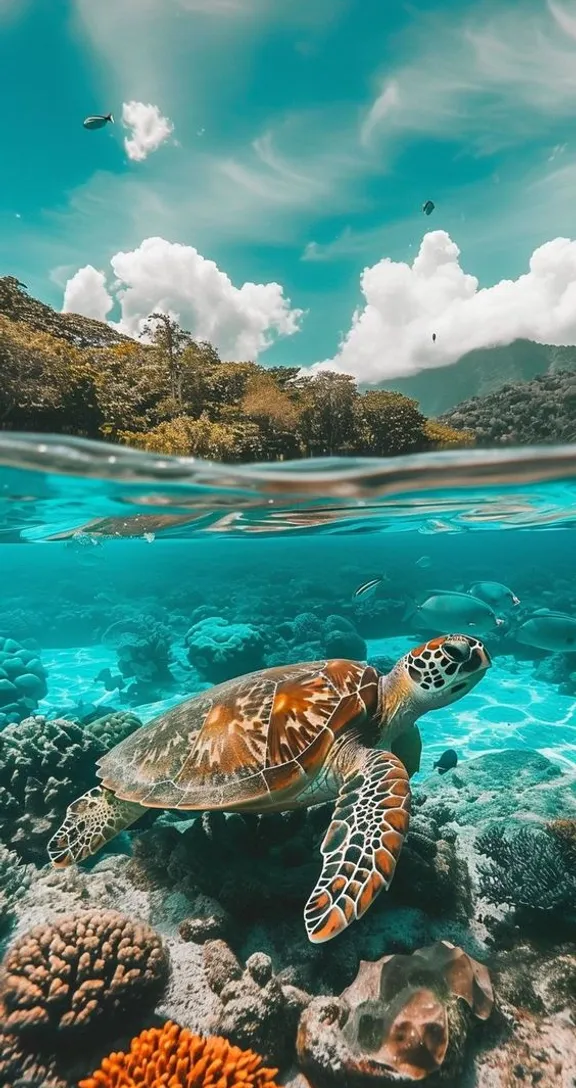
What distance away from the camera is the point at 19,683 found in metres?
9.64

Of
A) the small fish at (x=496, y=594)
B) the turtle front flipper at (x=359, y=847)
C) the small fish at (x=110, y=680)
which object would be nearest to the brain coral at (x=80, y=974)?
the turtle front flipper at (x=359, y=847)

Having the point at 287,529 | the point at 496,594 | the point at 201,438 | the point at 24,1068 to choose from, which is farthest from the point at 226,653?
the point at 24,1068

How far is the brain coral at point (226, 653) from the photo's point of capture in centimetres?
1005

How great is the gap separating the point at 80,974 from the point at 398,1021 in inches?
74.7

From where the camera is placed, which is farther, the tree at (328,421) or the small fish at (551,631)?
the tree at (328,421)

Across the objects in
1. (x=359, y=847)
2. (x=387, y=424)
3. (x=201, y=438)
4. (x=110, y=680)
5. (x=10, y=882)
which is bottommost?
(x=110, y=680)

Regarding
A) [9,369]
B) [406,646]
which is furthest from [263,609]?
[9,369]

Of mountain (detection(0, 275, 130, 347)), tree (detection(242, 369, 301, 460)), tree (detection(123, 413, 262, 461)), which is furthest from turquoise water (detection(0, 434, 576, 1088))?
mountain (detection(0, 275, 130, 347))

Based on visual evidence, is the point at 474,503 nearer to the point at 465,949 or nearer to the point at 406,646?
the point at 406,646

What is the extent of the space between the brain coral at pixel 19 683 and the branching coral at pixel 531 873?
25.1 ft

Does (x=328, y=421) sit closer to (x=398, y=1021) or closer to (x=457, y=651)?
(x=457, y=651)

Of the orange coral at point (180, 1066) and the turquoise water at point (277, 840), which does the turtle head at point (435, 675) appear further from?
the orange coral at point (180, 1066)

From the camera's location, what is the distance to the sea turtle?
3.14 metres

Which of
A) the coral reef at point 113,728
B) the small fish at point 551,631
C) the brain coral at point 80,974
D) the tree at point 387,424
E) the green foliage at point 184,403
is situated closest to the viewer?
the brain coral at point 80,974
